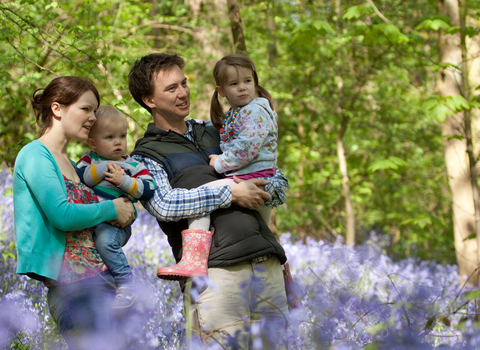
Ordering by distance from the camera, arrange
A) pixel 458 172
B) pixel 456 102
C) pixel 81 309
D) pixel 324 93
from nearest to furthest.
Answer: pixel 81 309 → pixel 456 102 → pixel 458 172 → pixel 324 93

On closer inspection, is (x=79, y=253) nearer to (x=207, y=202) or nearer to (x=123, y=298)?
(x=123, y=298)

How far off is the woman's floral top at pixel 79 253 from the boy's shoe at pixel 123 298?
5.2 inches

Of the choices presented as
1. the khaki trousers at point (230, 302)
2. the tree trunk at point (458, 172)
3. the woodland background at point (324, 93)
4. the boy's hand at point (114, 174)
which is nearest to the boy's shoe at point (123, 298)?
the khaki trousers at point (230, 302)

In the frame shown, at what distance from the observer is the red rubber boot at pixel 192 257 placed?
7.18 ft

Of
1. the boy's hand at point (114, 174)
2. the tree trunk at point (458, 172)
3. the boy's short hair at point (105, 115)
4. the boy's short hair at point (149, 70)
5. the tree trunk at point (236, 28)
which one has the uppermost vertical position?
the tree trunk at point (236, 28)

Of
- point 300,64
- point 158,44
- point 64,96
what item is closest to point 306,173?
point 300,64

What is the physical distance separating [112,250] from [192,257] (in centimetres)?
37

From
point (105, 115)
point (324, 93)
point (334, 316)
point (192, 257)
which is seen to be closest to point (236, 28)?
point (105, 115)

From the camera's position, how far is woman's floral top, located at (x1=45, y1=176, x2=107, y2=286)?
6.63 feet

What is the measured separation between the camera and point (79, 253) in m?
2.09

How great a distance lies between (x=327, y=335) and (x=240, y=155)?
3.64 feet

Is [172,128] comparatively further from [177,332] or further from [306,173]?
[306,173]

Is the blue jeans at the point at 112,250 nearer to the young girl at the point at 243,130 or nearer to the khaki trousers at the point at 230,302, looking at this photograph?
the khaki trousers at the point at 230,302

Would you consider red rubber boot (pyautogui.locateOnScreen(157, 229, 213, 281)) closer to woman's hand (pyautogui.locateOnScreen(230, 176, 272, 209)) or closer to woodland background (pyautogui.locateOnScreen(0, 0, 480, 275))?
woman's hand (pyautogui.locateOnScreen(230, 176, 272, 209))
